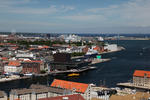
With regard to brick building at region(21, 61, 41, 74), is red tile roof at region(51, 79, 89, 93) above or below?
above

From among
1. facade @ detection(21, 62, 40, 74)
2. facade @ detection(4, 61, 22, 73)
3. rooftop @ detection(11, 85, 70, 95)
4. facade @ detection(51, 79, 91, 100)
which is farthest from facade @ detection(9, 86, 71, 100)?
facade @ detection(4, 61, 22, 73)

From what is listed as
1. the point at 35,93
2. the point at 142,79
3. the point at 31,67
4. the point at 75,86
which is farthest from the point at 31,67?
the point at 35,93

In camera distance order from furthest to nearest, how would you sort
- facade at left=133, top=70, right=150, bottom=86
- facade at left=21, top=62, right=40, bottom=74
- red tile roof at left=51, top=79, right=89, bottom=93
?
facade at left=21, top=62, right=40, bottom=74 < facade at left=133, top=70, right=150, bottom=86 < red tile roof at left=51, top=79, right=89, bottom=93

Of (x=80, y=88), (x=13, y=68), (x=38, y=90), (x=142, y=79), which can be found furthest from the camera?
(x=13, y=68)

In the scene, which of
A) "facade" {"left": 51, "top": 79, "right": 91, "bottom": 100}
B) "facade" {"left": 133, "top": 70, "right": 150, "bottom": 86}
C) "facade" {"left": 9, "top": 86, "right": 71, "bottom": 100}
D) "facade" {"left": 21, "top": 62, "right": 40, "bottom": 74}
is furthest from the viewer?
"facade" {"left": 21, "top": 62, "right": 40, "bottom": 74}

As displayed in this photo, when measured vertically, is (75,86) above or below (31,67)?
above

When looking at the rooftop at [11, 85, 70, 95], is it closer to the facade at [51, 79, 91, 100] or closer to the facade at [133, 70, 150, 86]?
the facade at [51, 79, 91, 100]

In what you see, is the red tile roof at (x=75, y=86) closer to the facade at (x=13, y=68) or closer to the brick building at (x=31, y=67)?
the brick building at (x=31, y=67)

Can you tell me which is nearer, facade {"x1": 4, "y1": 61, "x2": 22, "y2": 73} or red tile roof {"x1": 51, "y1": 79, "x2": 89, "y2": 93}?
red tile roof {"x1": 51, "y1": 79, "x2": 89, "y2": 93}

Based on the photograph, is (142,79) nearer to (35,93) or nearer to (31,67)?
(35,93)
